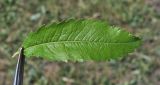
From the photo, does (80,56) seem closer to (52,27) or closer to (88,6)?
(52,27)

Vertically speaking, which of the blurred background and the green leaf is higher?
the blurred background

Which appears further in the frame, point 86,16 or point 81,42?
point 86,16

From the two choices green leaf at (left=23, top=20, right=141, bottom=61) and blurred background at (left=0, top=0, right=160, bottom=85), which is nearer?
green leaf at (left=23, top=20, right=141, bottom=61)

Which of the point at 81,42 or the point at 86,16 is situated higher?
the point at 86,16

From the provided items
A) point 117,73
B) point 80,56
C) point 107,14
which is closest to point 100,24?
point 80,56
